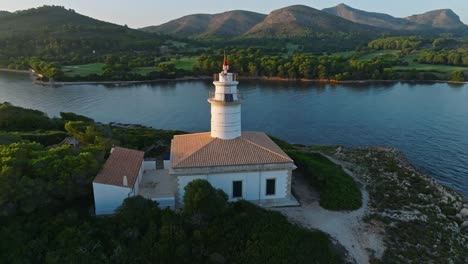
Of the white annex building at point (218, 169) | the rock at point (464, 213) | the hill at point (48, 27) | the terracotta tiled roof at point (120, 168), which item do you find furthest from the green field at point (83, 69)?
the rock at point (464, 213)

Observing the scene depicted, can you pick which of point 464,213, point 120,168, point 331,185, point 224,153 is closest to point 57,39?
point 120,168

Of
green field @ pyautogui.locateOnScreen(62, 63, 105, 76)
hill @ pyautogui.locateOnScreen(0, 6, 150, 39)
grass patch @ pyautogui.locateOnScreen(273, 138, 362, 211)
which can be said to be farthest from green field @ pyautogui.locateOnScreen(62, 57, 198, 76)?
grass patch @ pyautogui.locateOnScreen(273, 138, 362, 211)

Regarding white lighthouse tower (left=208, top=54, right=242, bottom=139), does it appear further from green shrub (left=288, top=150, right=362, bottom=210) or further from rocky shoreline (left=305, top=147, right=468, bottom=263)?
rocky shoreline (left=305, top=147, right=468, bottom=263)

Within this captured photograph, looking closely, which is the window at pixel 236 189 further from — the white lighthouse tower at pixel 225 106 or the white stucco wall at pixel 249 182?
the white lighthouse tower at pixel 225 106

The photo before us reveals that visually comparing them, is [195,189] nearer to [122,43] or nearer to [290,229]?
[290,229]

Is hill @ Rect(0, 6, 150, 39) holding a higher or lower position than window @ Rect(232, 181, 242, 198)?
higher
